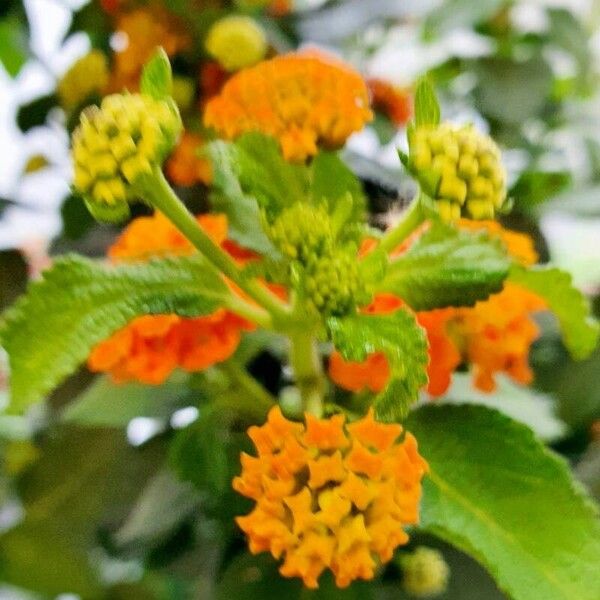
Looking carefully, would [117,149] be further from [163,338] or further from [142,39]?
[142,39]

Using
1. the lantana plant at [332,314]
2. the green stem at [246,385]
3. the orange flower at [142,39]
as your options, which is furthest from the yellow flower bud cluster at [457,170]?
the orange flower at [142,39]

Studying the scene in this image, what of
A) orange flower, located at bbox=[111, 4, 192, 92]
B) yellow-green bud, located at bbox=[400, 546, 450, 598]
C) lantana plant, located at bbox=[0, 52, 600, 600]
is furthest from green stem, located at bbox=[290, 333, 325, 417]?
orange flower, located at bbox=[111, 4, 192, 92]

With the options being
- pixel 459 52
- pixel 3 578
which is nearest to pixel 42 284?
pixel 3 578

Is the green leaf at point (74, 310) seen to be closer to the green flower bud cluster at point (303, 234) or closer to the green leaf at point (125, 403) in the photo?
the green flower bud cluster at point (303, 234)

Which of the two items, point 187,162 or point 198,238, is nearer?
point 198,238

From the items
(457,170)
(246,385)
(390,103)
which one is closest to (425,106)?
(457,170)

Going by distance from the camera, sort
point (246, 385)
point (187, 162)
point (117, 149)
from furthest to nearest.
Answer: point (187, 162) → point (246, 385) → point (117, 149)

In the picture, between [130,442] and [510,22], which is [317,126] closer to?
[130,442]

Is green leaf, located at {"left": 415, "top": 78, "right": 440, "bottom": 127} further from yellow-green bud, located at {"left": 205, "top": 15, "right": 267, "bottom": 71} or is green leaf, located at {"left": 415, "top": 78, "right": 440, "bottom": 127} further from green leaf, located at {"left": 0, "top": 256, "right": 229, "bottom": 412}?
yellow-green bud, located at {"left": 205, "top": 15, "right": 267, "bottom": 71}
